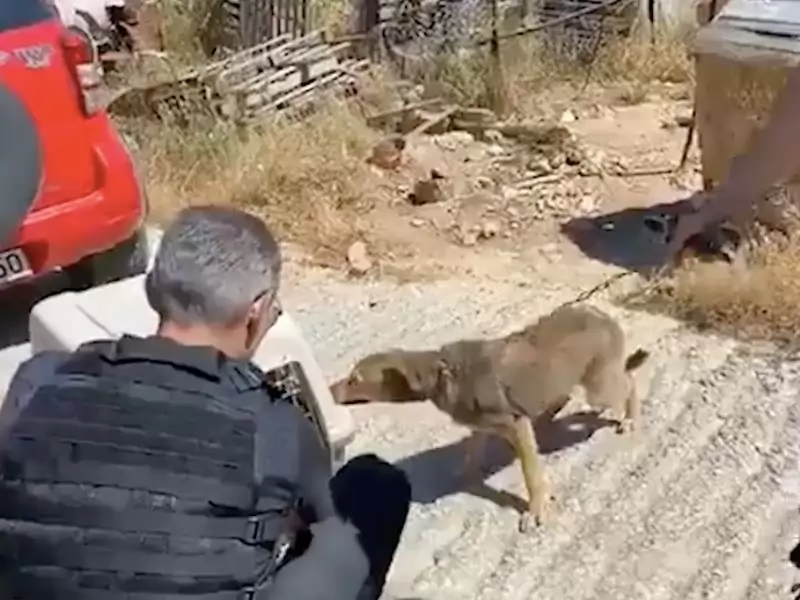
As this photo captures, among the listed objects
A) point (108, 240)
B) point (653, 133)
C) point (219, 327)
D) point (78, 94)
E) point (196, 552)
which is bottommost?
point (653, 133)

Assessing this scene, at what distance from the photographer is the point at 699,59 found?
7.21 metres

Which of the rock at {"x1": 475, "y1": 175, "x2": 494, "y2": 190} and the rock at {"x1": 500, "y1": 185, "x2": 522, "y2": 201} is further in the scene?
the rock at {"x1": 475, "y1": 175, "x2": 494, "y2": 190}

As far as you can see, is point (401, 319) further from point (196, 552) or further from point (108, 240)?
point (196, 552)

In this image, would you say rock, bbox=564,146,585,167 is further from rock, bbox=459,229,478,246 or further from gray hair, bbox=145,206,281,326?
gray hair, bbox=145,206,281,326

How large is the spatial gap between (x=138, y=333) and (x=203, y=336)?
155 centimetres

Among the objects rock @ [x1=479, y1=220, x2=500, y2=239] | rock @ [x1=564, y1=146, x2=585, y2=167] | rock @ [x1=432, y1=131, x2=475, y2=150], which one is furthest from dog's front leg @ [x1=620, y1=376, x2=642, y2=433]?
rock @ [x1=432, y1=131, x2=475, y2=150]

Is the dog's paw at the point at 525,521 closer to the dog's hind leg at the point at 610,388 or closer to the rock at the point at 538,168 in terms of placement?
the dog's hind leg at the point at 610,388

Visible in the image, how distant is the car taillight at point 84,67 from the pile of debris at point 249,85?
2.39m

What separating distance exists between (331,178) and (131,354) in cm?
515

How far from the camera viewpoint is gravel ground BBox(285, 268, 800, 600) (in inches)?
178

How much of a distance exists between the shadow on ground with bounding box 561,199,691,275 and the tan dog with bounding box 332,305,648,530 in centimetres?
192

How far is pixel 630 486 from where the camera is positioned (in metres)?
5.00

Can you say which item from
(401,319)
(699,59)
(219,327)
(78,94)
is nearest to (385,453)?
(401,319)

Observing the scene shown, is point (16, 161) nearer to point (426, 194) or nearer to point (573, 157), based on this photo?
point (426, 194)
